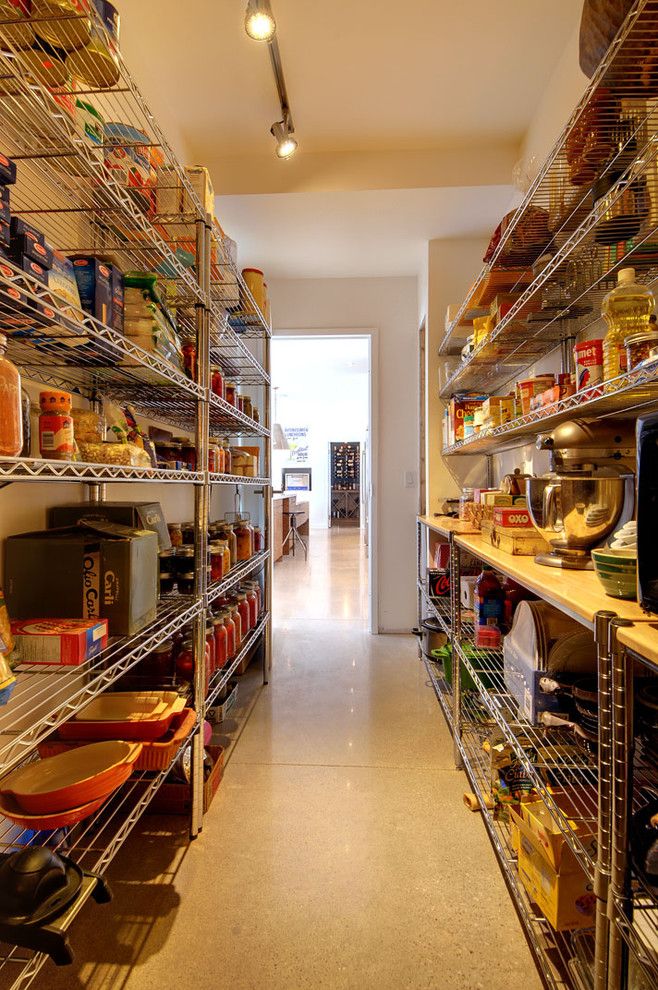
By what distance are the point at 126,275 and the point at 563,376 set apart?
1.33m

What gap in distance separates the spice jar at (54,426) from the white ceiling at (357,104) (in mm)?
1813

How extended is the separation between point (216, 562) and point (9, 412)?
1.22 metres

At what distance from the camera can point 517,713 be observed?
1288mm

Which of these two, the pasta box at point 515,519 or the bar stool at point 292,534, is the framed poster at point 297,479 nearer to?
the bar stool at point 292,534

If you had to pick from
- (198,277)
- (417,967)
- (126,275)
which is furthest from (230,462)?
(417,967)

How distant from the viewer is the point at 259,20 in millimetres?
1572

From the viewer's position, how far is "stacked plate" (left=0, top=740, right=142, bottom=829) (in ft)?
2.99

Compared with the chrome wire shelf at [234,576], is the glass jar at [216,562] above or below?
above

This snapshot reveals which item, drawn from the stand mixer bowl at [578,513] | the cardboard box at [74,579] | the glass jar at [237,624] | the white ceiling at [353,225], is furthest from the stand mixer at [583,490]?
the white ceiling at [353,225]

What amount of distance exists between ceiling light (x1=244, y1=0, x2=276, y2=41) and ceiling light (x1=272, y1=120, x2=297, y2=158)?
47cm

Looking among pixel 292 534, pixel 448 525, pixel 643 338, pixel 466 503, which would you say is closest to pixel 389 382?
pixel 466 503

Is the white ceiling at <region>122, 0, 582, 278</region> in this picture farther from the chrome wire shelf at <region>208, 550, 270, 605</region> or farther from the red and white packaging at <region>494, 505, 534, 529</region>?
the chrome wire shelf at <region>208, 550, 270, 605</region>

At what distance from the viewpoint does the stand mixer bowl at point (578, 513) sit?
1.04 metres

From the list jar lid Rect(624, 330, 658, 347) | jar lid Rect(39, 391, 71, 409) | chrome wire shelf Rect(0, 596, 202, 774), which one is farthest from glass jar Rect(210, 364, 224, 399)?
jar lid Rect(624, 330, 658, 347)
